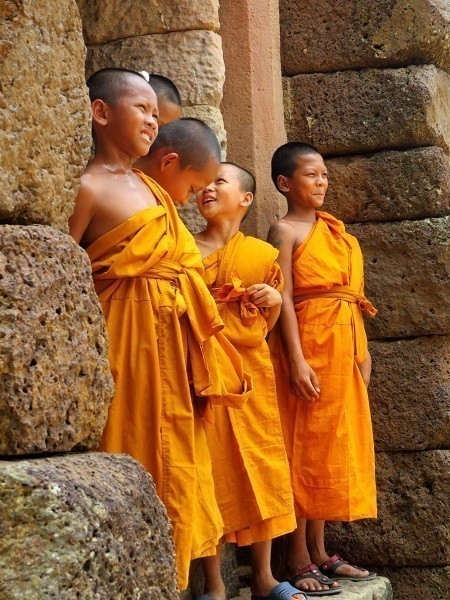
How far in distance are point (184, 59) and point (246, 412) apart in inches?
64.5

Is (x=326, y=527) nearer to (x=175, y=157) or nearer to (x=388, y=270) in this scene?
(x=388, y=270)

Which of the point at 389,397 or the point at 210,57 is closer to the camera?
the point at 210,57

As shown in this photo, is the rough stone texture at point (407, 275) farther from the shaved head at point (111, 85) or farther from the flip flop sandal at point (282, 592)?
the shaved head at point (111, 85)

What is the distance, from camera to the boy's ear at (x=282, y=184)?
218 inches

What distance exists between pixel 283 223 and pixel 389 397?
4.08ft

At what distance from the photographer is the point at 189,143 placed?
13.6 feet

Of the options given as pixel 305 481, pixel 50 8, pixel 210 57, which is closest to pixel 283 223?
pixel 210 57

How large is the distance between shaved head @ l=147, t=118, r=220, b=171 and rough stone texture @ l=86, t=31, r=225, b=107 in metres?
0.97

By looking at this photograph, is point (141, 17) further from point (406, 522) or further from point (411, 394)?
point (406, 522)

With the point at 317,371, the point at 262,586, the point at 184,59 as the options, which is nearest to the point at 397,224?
the point at 317,371

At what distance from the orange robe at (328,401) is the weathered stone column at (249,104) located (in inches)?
12.7

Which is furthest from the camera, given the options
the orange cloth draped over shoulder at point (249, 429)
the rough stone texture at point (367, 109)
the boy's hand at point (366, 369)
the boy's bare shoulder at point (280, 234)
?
the rough stone texture at point (367, 109)

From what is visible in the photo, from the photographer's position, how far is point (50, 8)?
269cm

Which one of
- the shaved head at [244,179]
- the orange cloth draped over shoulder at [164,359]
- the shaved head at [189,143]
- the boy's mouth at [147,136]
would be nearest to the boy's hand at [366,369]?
the shaved head at [244,179]
